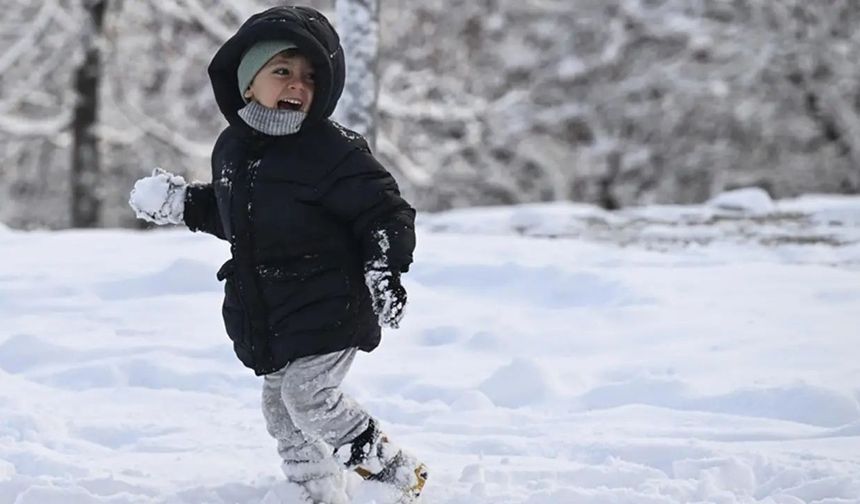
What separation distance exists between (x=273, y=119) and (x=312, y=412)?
2.66 feet

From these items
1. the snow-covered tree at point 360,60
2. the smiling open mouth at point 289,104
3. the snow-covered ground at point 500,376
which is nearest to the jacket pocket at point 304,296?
the smiling open mouth at point 289,104

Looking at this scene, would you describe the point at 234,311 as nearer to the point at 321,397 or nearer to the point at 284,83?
the point at 321,397

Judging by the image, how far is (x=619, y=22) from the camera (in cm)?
1658

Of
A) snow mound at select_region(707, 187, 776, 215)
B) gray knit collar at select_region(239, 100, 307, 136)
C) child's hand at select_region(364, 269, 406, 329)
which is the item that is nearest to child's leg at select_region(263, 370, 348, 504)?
child's hand at select_region(364, 269, 406, 329)

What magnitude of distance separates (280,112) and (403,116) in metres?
11.8

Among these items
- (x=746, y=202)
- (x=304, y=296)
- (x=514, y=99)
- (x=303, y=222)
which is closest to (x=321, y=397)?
(x=304, y=296)

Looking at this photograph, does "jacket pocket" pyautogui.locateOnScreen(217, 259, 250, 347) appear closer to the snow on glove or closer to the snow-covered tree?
the snow on glove

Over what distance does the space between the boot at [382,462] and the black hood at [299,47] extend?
35.9 inches

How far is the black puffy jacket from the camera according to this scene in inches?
128

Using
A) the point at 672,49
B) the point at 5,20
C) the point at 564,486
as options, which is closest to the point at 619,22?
the point at 672,49

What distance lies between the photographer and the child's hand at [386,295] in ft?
10.5

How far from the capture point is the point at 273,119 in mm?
3285

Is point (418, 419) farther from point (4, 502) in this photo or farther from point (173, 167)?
point (173, 167)

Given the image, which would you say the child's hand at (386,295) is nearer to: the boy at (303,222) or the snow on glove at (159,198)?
the boy at (303,222)
